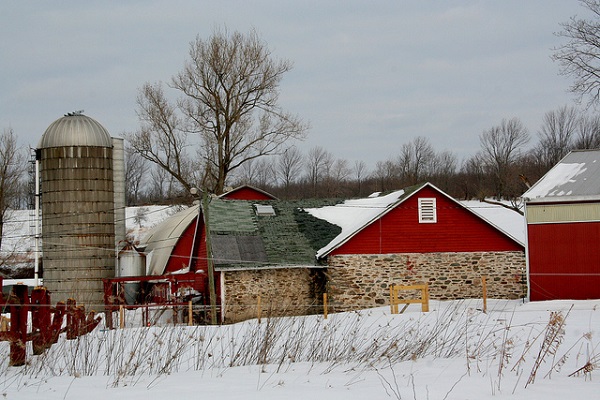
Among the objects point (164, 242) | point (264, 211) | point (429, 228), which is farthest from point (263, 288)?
point (164, 242)

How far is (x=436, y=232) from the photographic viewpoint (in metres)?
27.8

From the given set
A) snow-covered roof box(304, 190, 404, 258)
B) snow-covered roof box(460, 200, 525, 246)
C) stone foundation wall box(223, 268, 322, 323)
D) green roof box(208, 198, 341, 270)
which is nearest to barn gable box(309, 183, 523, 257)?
snow-covered roof box(304, 190, 404, 258)

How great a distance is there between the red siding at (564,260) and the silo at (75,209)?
51.3 feet

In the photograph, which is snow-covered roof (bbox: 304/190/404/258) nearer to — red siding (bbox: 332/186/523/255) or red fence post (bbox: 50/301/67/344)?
red siding (bbox: 332/186/523/255)

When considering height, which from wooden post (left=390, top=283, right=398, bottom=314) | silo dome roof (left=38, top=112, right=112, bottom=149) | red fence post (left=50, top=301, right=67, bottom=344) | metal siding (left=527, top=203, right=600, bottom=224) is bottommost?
wooden post (left=390, top=283, right=398, bottom=314)

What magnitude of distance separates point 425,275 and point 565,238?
5.24 m

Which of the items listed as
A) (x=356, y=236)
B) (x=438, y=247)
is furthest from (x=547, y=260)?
(x=356, y=236)

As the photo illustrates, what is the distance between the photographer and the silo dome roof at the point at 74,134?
1129 inches

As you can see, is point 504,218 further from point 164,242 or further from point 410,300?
point 410,300

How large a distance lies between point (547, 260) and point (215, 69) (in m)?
24.1

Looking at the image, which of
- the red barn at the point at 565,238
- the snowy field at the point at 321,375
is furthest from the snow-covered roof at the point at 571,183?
the snowy field at the point at 321,375

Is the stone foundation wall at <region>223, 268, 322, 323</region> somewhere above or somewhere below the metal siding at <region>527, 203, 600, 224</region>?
below

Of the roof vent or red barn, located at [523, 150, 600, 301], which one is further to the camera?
the roof vent

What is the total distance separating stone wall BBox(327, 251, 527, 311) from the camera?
1051 inches
